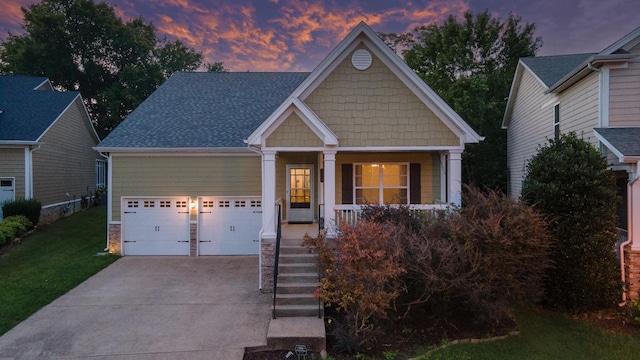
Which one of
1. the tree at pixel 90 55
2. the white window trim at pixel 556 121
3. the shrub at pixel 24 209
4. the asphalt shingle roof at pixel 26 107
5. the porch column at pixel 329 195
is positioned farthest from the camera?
the tree at pixel 90 55

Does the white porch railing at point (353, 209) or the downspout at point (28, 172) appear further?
the downspout at point (28, 172)

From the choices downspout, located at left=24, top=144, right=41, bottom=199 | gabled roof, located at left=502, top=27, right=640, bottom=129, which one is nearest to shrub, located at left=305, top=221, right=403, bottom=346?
gabled roof, located at left=502, top=27, right=640, bottom=129

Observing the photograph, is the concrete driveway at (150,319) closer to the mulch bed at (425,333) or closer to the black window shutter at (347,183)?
the mulch bed at (425,333)

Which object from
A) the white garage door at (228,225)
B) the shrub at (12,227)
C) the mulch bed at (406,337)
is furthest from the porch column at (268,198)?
the shrub at (12,227)

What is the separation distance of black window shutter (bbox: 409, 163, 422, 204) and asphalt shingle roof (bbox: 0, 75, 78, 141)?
16.5 m

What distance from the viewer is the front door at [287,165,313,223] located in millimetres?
11781

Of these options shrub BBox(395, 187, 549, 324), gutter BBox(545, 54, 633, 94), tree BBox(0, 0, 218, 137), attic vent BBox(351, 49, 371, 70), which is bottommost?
shrub BBox(395, 187, 549, 324)

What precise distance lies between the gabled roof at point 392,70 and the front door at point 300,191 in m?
3.64

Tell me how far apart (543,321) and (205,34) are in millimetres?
19570

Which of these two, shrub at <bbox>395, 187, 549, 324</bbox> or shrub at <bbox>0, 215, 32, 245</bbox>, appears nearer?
shrub at <bbox>395, 187, 549, 324</bbox>

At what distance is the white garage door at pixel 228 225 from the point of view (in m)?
12.3

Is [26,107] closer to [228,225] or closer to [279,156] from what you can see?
[228,225]

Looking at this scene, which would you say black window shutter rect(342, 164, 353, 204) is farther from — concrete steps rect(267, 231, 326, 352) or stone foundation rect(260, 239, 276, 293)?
stone foundation rect(260, 239, 276, 293)

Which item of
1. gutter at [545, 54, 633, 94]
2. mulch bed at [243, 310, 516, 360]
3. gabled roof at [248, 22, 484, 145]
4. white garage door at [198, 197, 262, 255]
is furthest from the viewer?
white garage door at [198, 197, 262, 255]
